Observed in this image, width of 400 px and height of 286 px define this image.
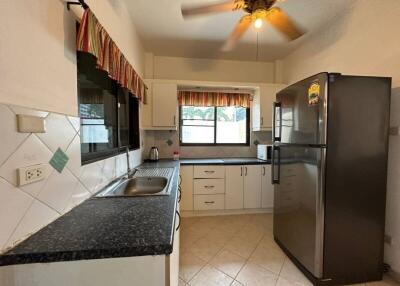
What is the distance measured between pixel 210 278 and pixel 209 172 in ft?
5.03

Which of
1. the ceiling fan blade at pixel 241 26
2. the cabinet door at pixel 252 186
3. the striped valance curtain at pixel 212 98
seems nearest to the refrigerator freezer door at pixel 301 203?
the cabinet door at pixel 252 186

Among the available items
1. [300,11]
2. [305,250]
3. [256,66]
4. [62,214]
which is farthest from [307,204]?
[256,66]

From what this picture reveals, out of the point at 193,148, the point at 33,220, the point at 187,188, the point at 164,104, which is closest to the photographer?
the point at 33,220

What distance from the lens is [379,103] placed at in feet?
5.43

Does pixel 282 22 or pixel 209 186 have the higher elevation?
pixel 282 22

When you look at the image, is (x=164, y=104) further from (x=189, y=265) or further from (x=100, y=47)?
(x=189, y=265)

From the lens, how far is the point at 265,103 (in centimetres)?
342

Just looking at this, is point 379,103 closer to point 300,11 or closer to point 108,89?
point 300,11

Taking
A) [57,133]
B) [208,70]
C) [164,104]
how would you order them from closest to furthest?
[57,133] < [164,104] < [208,70]

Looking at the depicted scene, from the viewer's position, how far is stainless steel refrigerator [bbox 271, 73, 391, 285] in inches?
62.9

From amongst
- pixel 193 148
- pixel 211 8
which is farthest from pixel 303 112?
pixel 193 148

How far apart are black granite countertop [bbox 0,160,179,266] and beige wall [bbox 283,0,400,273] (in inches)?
78.0

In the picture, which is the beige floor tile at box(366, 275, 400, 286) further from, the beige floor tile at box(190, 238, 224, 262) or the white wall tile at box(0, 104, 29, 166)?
the white wall tile at box(0, 104, 29, 166)

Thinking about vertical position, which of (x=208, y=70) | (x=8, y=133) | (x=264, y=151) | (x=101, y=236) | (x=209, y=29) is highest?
(x=209, y=29)
